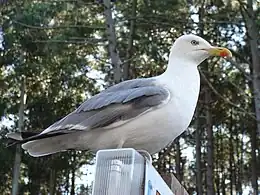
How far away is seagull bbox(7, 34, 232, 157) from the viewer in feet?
5.52

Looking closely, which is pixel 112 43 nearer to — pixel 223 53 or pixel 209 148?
pixel 209 148

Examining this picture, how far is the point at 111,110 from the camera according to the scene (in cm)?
173

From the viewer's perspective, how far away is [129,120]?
5.56 ft

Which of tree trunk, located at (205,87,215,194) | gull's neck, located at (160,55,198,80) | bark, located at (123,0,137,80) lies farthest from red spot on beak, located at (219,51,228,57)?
tree trunk, located at (205,87,215,194)

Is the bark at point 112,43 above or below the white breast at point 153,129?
above

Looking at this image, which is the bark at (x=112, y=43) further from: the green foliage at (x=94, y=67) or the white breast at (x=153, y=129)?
the white breast at (x=153, y=129)

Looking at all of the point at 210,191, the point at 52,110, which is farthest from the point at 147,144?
the point at 52,110

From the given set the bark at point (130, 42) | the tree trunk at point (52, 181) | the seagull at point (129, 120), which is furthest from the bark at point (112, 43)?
the tree trunk at point (52, 181)

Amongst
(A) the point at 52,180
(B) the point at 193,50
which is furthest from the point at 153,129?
(A) the point at 52,180

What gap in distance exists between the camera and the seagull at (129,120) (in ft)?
5.52

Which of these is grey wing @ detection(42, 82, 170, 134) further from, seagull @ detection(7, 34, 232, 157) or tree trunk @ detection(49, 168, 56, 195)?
tree trunk @ detection(49, 168, 56, 195)

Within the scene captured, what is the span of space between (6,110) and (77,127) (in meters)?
9.48

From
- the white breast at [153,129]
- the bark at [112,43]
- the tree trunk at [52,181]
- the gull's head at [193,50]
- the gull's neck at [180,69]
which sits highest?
the bark at [112,43]

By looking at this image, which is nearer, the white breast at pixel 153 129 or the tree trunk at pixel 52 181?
the white breast at pixel 153 129
